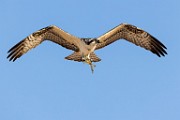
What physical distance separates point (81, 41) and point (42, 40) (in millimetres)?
1465

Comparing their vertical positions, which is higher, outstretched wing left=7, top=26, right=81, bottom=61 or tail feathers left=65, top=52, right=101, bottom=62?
outstretched wing left=7, top=26, right=81, bottom=61

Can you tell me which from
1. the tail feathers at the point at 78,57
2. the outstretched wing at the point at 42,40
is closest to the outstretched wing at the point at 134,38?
the tail feathers at the point at 78,57

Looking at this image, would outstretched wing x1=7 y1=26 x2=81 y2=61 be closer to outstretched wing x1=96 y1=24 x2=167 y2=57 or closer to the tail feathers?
the tail feathers

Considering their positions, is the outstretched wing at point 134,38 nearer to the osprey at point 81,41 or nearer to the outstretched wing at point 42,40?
the osprey at point 81,41

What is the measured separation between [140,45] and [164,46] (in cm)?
92

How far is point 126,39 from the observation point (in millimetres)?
21344

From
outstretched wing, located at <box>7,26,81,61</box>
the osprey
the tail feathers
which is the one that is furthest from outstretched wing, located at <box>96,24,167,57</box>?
outstretched wing, located at <box>7,26,81,61</box>

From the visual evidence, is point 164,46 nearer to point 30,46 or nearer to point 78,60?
point 78,60

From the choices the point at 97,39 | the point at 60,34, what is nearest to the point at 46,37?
the point at 60,34

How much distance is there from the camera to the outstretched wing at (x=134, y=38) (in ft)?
68.7

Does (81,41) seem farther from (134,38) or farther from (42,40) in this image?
(134,38)

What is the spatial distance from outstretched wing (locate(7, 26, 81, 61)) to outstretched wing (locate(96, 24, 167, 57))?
40.8 inches

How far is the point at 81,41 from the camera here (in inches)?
797

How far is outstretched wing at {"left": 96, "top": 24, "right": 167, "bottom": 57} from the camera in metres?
21.0
